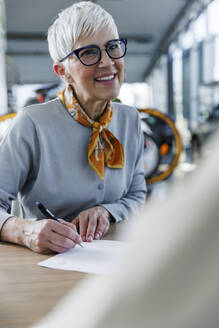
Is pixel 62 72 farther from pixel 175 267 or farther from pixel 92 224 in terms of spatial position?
pixel 175 267

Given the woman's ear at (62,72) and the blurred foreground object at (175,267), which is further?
the woman's ear at (62,72)

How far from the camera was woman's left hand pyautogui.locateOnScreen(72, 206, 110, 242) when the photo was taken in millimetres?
990

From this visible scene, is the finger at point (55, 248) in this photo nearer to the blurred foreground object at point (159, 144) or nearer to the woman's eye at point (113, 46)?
the woman's eye at point (113, 46)

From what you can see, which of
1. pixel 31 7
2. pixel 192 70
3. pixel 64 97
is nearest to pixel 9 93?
pixel 64 97

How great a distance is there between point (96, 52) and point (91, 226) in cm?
57

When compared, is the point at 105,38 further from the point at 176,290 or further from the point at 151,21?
the point at 151,21

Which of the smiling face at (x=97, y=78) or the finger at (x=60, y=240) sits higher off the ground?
the smiling face at (x=97, y=78)

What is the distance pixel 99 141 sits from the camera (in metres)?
1.27

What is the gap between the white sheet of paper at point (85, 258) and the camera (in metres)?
0.75

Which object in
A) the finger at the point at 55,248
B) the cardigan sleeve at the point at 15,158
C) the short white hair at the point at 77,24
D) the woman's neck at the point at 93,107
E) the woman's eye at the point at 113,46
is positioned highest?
the short white hair at the point at 77,24

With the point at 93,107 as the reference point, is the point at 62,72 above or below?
above

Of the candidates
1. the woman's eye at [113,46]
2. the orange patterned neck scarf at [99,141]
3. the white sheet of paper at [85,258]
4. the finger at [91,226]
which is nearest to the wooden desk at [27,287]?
the white sheet of paper at [85,258]

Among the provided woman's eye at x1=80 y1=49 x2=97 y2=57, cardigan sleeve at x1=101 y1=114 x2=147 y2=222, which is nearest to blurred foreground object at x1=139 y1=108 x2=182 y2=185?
cardigan sleeve at x1=101 y1=114 x2=147 y2=222

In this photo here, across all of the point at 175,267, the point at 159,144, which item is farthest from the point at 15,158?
the point at 159,144
